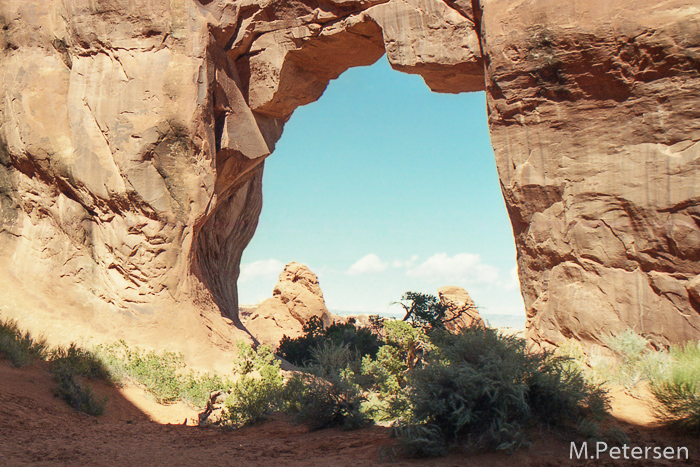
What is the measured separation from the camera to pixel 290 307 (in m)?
23.2

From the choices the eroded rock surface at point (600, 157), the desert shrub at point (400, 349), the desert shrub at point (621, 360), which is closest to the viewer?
the desert shrub at point (621, 360)

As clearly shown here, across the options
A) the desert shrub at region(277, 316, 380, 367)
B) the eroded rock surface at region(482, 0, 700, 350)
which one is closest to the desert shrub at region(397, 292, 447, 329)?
the desert shrub at region(277, 316, 380, 367)

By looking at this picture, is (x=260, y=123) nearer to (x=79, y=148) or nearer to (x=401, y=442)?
(x=79, y=148)

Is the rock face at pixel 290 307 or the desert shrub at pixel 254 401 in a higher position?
the rock face at pixel 290 307

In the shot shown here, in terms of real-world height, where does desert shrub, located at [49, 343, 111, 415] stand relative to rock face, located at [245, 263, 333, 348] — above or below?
below

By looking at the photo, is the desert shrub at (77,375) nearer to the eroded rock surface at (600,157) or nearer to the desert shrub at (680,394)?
the eroded rock surface at (600,157)

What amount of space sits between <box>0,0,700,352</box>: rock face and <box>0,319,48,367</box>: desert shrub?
0.85 m

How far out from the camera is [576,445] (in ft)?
15.8

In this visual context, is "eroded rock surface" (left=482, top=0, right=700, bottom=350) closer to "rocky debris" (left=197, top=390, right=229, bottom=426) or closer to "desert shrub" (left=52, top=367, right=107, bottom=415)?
"rocky debris" (left=197, top=390, right=229, bottom=426)

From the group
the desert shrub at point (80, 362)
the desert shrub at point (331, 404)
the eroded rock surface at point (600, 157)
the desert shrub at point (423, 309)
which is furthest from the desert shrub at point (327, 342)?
the desert shrub at point (331, 404)

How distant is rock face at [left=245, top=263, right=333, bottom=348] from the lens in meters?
22.5

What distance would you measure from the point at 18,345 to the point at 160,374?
2430 millimetres

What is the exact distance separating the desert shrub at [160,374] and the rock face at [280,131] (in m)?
0.87

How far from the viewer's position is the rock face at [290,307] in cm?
2248
